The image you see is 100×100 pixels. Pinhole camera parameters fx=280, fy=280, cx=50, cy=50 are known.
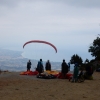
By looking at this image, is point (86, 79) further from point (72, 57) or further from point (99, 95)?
point (72, 57)

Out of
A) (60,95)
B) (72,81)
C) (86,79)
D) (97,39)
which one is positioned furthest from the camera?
(97,39)

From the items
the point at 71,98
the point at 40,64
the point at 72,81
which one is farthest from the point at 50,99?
the point at 40,64

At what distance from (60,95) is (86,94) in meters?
1.54

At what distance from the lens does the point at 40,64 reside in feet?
90.3

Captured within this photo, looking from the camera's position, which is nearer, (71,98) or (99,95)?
(71,98)

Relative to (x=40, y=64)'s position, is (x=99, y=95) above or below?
below

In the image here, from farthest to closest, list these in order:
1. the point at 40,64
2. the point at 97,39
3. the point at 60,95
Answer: the point at 97,39 < the point at 40,64 < the point at 60,95

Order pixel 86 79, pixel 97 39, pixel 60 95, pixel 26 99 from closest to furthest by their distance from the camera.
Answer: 1. pixel 26 99
2. pixel 60 95
3. pixel 86 79
4. pixel 97 39

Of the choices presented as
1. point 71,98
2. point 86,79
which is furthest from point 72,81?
point 71,98

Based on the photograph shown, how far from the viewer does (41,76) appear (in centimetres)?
2567

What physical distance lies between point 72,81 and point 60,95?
7.16m

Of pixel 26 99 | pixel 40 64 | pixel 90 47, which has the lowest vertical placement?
pixel 26 99

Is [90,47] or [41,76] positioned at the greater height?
[90,47]

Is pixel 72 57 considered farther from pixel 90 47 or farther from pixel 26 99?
pixel 26 99
